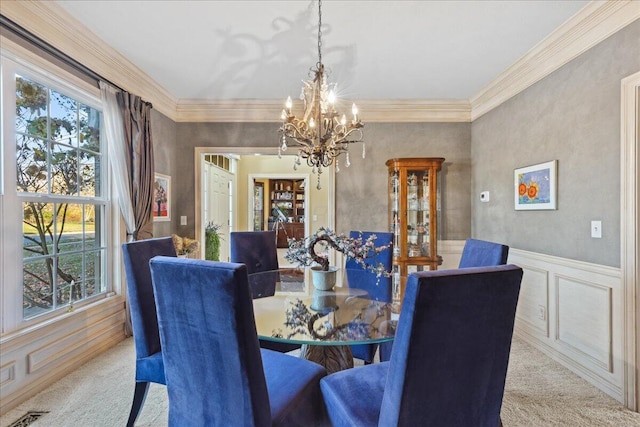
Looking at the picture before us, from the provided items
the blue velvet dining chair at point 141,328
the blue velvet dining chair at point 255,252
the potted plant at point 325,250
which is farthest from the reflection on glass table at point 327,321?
the blue velvet dining chair at point 255,252

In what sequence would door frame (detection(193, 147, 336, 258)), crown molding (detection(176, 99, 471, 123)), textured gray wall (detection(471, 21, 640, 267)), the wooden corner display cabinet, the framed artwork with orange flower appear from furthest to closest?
1. door frame (detection(193, 147, 336, 258))
2. crown molding (detection(176, 99, 471, 123))
3. the wooden corner display cabinet
4. the framed artwork with orange flower
5. textured gray wall (detection(471, 21, 640, 267))

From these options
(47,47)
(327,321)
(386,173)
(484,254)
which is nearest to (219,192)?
(386,173)

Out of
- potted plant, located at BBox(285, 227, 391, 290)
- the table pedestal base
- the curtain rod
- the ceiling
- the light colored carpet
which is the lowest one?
the light colored carpet

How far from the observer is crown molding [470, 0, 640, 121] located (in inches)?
81.6

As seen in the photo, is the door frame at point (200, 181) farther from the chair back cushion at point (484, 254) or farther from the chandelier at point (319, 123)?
the chair back cushion at point (484, 254)

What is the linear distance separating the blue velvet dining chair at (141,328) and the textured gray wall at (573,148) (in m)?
2.88

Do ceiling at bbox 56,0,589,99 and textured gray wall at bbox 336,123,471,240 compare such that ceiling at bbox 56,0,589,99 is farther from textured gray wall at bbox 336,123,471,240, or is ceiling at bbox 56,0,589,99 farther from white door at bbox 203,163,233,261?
white door at bbox 203,163,233,261

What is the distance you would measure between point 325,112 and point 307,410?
1.72 m

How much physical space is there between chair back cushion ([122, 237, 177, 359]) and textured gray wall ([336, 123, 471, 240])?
105 inches

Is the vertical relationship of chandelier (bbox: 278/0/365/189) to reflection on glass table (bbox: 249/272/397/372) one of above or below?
above

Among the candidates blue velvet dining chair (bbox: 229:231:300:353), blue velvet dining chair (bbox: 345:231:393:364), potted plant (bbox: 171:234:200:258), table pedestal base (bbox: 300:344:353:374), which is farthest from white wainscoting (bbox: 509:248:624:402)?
potted plant (bbox: 171:234:200:258)

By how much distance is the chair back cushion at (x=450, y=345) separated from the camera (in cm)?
97

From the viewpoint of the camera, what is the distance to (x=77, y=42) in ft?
7.93

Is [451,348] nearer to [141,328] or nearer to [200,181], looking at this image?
[141,328]
